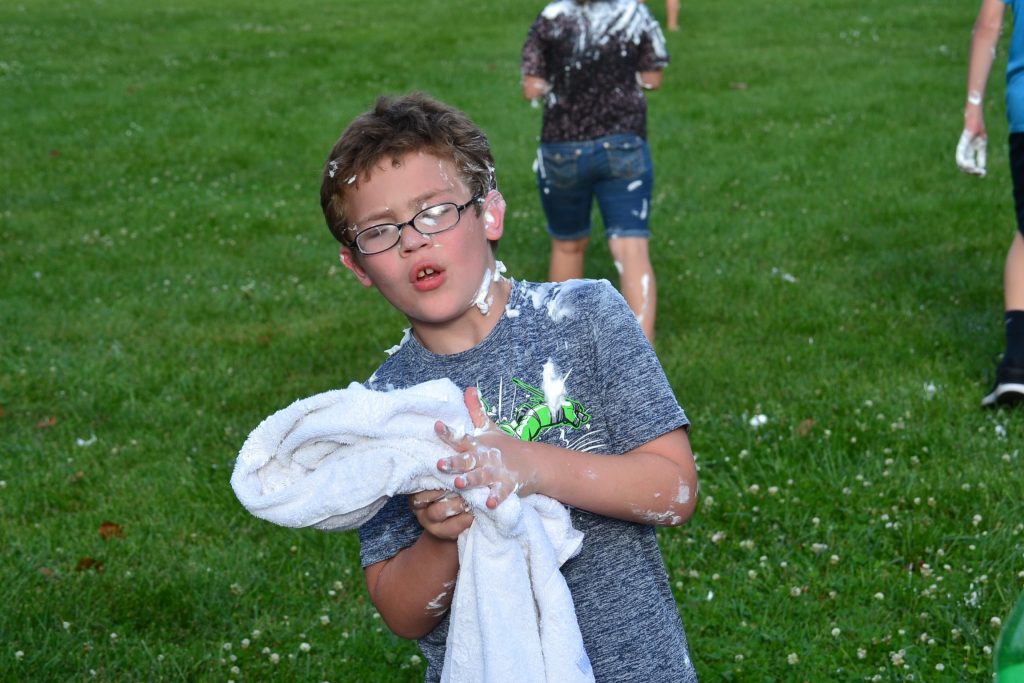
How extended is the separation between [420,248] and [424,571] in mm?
621

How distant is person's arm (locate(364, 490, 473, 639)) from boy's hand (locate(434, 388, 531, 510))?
0.26ft

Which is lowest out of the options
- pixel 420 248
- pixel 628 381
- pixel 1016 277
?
pixel 1016 277

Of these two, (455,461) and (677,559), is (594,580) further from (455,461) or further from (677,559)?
(677,559)

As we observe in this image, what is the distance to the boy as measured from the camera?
240cm

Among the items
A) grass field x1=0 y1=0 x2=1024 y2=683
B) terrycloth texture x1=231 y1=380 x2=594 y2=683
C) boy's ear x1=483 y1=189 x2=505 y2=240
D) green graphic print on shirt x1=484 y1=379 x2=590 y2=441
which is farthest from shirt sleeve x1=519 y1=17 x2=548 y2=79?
terrycloth texture x1=231 y1=380 x2=594 y2=683

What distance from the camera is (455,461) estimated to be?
2039 mm

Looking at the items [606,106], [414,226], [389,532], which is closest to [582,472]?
[389,532]

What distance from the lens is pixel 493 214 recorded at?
2660 millimetres

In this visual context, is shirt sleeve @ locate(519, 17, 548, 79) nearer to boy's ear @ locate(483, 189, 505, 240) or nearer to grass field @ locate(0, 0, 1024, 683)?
grass field @ locate(0, 0, 1024, 683)

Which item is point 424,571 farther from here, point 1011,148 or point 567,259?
point 567,259

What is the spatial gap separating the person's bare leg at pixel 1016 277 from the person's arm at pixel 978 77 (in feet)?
1.40

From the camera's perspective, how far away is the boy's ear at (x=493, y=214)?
262 cm

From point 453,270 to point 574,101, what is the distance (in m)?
4.31

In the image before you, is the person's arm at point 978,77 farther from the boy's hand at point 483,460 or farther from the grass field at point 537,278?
the boy's hand at point 483,460
